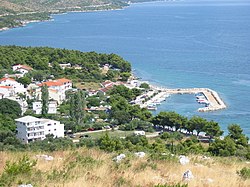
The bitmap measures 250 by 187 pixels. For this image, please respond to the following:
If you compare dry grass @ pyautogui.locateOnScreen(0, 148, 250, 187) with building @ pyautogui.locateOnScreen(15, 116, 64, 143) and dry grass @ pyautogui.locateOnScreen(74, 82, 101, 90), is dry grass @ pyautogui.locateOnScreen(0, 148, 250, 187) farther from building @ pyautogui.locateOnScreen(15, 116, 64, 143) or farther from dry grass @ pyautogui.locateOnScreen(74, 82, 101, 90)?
dry grass @ pyautogui.locateOnScreen(74, 82, 101, 90)

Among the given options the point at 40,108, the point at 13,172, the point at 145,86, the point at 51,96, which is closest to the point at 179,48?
the point at 145,86

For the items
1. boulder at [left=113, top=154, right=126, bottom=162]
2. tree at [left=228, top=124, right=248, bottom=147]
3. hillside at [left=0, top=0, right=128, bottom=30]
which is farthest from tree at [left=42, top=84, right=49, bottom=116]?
hillside at [left=0, top=0, right=128, bottom=30]

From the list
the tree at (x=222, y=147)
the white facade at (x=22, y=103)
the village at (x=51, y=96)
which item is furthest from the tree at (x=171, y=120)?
the white facade at (x=22, y=103)

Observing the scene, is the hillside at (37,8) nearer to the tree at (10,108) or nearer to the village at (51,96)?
the village at (51,96)

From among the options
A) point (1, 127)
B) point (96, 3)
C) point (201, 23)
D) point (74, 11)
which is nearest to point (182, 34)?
point (201, 23)

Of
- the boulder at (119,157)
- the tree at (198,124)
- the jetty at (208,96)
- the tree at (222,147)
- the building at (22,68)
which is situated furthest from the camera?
the building at (22,68)

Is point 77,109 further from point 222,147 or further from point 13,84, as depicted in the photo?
point 222,147
